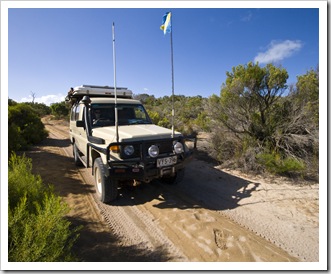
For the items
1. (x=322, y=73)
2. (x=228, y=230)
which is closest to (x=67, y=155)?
(x=228, y=230)

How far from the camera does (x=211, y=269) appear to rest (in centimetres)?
230

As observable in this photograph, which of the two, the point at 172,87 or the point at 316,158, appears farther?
the point at 316,158

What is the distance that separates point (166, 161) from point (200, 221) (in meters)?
1.22

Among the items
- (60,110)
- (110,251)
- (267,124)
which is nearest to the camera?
(110,251)

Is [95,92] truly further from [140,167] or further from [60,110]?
[60,110]

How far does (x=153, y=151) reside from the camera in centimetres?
375

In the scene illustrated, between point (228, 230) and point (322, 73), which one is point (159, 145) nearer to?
point (228, 230)

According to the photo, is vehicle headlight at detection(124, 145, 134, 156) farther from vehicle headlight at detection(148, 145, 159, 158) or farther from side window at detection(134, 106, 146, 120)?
side window at detection(134, 106, 146, 120)

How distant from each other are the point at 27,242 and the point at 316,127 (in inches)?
286

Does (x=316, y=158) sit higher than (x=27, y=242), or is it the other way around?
(x=316, y=158)

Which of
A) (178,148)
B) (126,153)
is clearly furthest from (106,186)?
(178,148)

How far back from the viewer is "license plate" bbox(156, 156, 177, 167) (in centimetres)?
374

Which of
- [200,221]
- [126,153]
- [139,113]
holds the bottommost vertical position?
[200,221]

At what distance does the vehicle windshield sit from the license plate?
1618 mm
